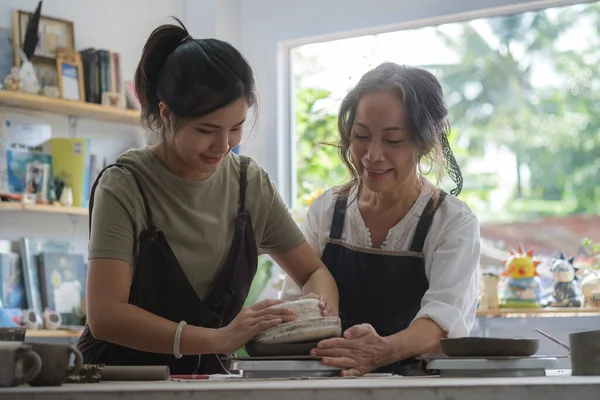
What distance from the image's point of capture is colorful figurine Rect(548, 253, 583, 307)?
3.88 meters

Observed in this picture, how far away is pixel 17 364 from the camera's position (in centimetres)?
102

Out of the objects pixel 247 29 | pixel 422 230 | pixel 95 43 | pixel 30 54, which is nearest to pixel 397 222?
pixel 422 230

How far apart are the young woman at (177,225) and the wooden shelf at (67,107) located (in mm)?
2211

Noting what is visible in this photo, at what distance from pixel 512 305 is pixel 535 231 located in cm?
57

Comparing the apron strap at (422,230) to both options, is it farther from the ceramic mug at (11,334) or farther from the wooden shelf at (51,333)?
the wooden shelf at (51,333)

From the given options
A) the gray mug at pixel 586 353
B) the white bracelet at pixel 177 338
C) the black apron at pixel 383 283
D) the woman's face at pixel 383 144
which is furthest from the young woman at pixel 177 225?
the gray mug at pixel 586 353

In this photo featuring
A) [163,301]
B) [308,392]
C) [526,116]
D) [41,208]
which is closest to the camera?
[308,392]

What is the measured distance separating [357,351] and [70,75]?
2961 millimetres

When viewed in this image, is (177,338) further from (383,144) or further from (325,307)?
(383,144)

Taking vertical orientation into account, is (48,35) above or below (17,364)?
above

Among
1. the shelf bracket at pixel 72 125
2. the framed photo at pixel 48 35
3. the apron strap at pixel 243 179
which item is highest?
the framed photo at pixel 48 35

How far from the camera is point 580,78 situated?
4.25 metres

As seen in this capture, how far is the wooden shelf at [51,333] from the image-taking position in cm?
384

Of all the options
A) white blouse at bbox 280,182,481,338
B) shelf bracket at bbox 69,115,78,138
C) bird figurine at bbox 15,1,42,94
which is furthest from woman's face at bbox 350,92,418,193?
shelf bracket at bbox 69,115,78,138
